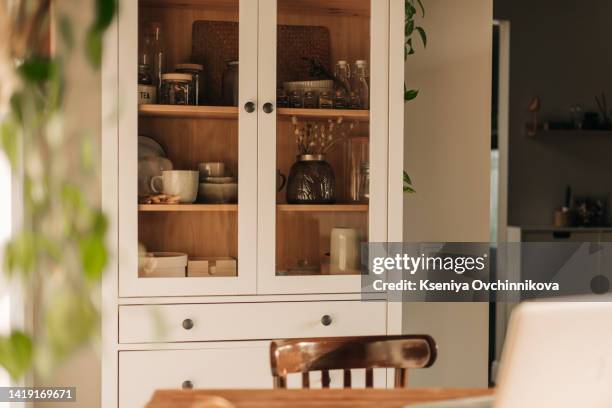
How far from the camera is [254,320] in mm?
2219

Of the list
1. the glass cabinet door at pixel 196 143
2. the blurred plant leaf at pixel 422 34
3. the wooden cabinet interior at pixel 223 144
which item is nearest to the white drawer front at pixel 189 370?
the glass cabinet door at pixel 196 143

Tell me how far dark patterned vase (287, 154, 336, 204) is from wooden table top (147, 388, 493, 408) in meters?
1.02

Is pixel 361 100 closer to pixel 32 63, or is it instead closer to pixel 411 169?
pixel 411 169

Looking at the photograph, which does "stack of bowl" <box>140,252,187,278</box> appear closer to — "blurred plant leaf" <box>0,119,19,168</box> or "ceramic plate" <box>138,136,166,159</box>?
"ceramic plate" <box>138,136,166,159</box>

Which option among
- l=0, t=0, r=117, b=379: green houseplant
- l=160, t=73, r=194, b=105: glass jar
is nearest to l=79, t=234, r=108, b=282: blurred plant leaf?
l=0, t=0, r=117, b=379: green houseplant

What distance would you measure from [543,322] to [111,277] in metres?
1.55

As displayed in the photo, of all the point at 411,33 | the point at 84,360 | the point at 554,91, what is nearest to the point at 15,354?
the point at 84,360

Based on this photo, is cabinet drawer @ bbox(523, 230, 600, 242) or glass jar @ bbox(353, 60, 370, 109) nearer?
glass jar @ bbox(353, 60, 370, 109)

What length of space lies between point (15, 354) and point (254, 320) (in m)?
1.87

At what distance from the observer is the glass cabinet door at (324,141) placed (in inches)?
88.5

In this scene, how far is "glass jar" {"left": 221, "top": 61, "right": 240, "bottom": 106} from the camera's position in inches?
87.8

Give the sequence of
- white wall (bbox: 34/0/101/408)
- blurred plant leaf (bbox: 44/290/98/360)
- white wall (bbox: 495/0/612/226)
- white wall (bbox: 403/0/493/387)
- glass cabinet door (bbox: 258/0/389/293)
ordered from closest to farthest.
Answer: blurred plant leaf (bbox: 44/290/98/360) → glass cabinet door (bbox: 258/0/389/293) → white wall (bbox: 34/0/101/408) → white wall (bbox: 403/0/493/387) → white wall (bbox: 495/0/612/226)

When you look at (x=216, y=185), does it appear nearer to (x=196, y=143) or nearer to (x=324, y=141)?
(x=196, y=143)

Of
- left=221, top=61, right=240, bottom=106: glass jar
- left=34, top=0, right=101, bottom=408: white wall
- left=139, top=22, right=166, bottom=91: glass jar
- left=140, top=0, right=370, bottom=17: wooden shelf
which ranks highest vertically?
left=140, top=0, right=370, bottom=17: wooden shelf
